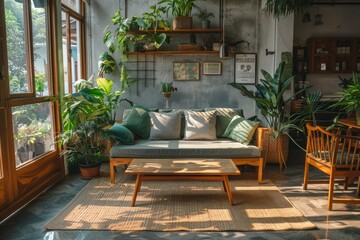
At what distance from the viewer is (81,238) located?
2648 mm

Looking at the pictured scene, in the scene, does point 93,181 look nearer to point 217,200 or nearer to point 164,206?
point 164,206

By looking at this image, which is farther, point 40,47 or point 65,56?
point 65,56

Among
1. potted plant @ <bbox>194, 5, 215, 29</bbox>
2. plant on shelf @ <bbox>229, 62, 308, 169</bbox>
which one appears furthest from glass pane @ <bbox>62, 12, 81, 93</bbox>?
plant on shelf @ <bbox>229, 62, 308, 169</bbox>

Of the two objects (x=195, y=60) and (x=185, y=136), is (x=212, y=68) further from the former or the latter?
(x=185, y=136)

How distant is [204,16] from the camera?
527 cm

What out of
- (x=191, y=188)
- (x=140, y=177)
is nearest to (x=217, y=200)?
(x=191, y=188)

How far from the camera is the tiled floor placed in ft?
8.82

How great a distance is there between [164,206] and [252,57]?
3269 millimetres

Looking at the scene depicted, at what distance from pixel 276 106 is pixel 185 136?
1.44 m

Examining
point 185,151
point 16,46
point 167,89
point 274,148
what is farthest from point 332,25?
point 16,46

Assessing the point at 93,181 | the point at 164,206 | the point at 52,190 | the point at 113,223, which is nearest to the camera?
the point at 113,223

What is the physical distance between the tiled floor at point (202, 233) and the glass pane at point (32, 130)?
522 mm

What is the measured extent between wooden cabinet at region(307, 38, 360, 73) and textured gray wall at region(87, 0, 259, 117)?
1570 millimetres

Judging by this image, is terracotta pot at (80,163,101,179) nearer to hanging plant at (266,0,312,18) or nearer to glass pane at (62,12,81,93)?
glass pane at (62,12,81,93)
